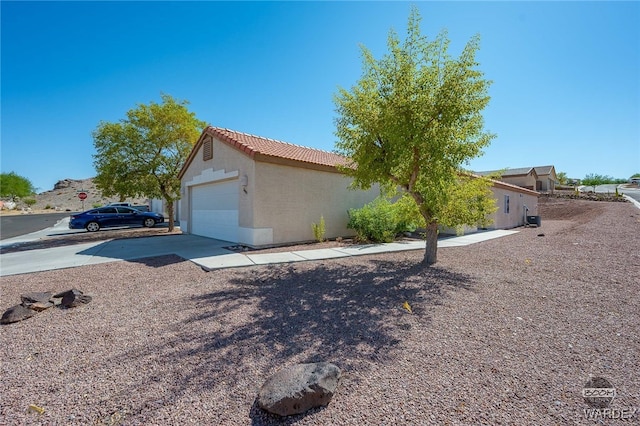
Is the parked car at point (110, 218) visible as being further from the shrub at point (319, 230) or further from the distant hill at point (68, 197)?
the distant hill at point (68, 197)

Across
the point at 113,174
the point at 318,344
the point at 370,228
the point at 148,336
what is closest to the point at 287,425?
the point at 318,344

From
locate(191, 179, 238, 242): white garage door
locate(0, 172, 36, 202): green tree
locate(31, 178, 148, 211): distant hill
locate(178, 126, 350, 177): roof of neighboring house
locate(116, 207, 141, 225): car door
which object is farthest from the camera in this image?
locate(31, 178, 148, 211): distant hill

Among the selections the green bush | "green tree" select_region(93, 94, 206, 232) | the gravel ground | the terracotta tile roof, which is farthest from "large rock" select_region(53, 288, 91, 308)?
"green tree" select_region(93, 94, 206, 232)

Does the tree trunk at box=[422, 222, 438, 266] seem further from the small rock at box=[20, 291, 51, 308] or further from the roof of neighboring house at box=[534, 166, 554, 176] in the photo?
the roof of neighboring house at box=[534, 166, 554, 176]

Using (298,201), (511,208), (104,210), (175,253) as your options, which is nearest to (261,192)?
(298,201)

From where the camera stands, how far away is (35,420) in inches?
92.4

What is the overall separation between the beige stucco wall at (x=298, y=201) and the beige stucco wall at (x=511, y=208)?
911 centimetres

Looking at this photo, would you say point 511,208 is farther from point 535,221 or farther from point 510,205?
point 535,221

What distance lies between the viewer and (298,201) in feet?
36.9

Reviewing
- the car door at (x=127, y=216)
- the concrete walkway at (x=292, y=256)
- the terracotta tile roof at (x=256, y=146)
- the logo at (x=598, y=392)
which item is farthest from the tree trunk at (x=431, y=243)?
the car door at (x=127, y=216)

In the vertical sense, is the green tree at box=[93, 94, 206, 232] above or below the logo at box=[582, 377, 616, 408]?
above

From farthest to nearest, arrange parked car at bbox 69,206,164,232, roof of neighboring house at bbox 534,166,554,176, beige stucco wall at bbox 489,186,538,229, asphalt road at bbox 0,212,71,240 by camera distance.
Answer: roof of neighboring house at bbox 534,166,554,176 < asphalt road at bbox 0,212,71,240 < parked car at bbox 69,206,164,232 < beige stucco wall at bbox 489,186,538,229

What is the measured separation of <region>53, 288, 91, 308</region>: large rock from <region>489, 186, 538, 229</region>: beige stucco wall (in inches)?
678

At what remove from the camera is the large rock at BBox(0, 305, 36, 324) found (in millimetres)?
4263
